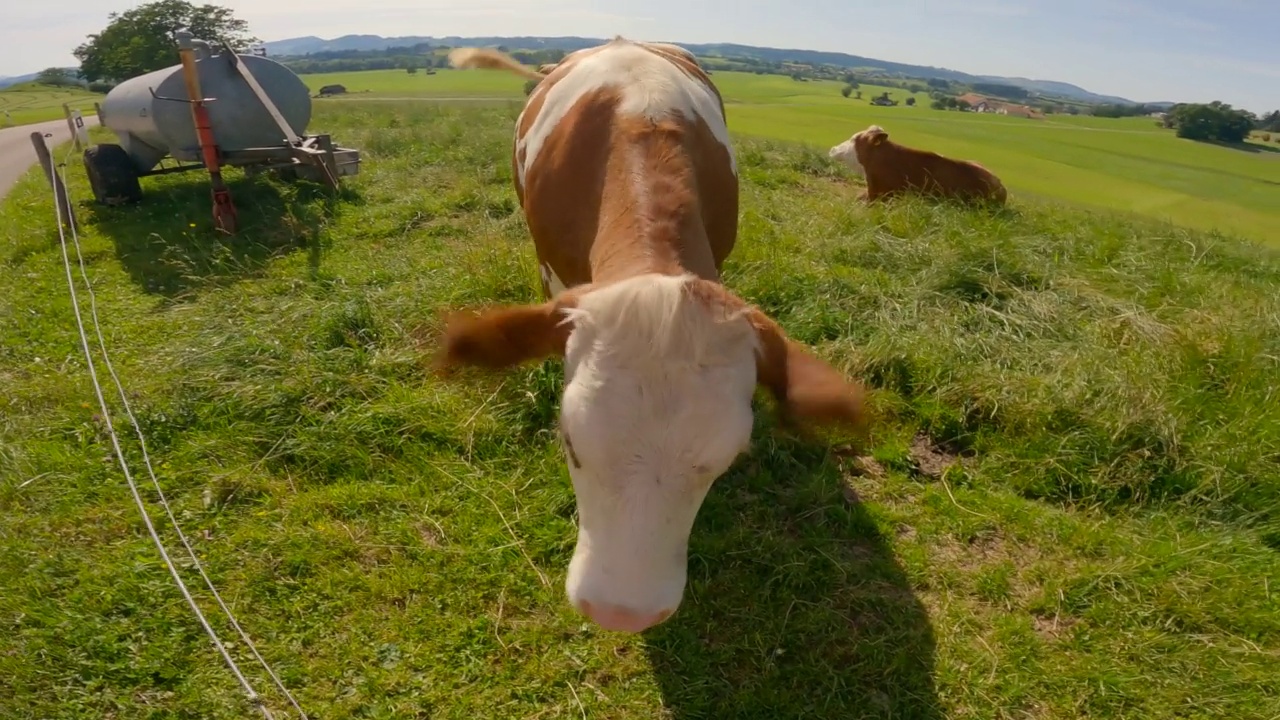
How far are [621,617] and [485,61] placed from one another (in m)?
6.24

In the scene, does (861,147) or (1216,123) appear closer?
(861,147)

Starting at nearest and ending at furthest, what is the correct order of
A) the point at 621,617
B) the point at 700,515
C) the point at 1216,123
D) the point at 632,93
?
1. the point at 621,617
2. the point at 632,93
3. the point at 700,515
4. the point at 1216,123

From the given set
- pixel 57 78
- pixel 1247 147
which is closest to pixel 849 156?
pixel 1247 147

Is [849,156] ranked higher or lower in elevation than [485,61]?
lower

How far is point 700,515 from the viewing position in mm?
3291

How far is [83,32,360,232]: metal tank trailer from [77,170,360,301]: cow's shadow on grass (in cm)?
30

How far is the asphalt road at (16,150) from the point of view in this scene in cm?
1116

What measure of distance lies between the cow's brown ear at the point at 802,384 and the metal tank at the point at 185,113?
788 cm

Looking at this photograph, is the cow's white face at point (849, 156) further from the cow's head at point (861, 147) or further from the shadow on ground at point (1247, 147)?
the shadow on ground at point (1247, 147)

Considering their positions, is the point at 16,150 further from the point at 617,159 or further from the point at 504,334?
the point at 504,334

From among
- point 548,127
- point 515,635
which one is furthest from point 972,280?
point 515,635

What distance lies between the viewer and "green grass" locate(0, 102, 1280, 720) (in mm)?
2520

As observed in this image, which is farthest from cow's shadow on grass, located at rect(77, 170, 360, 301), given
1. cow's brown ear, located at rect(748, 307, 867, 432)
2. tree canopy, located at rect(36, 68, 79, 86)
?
tree canopy, located at rect(36, 68, 79, 86)

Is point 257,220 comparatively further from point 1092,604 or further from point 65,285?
point 1092,604
